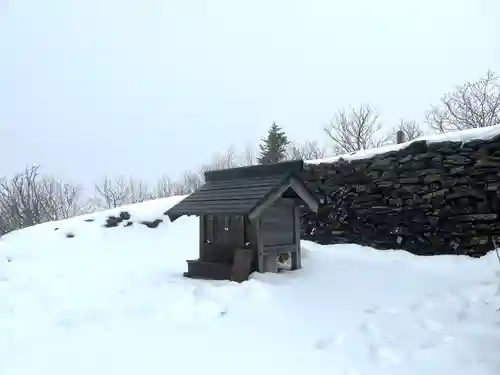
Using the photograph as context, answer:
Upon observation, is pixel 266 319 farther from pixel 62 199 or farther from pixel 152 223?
pixel 62 199

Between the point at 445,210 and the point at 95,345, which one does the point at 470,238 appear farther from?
the point at 95,345

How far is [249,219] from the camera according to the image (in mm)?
5797

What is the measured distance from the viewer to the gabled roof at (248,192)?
588 centimetres

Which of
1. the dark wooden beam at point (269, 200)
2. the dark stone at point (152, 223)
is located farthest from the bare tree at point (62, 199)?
the dark wooden beam at point (269, 200)

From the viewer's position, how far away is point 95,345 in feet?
12.8

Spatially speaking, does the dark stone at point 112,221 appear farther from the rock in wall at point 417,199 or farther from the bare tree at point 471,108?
the bare tree at point 471,108

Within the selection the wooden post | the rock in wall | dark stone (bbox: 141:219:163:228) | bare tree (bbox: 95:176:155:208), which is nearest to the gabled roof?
the wooden post

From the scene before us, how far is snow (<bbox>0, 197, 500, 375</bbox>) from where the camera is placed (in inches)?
135

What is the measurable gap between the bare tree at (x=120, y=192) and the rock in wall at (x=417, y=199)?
84.2 ft

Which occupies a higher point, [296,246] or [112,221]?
[112,221]

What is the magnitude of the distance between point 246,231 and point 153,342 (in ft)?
8.24

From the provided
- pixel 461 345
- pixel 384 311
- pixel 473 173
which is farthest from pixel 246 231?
pixel 473 173

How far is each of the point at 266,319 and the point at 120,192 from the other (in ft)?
103

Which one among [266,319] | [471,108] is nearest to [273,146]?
[471,108]
